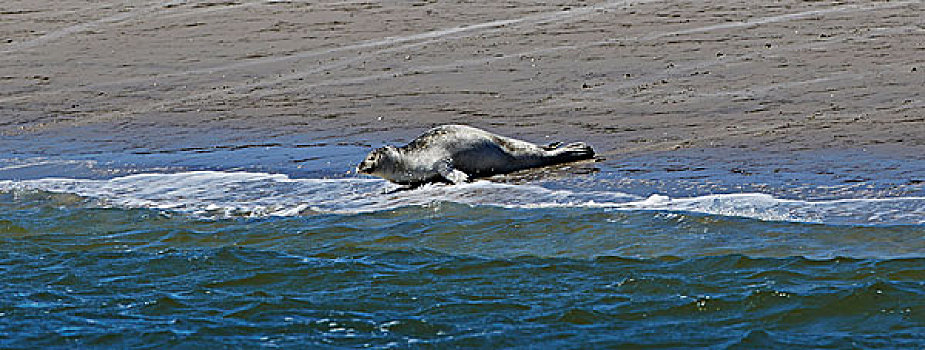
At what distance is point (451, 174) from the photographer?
9.15 m

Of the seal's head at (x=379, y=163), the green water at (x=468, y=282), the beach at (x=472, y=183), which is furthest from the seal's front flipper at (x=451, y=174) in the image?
the green water at (x=468, y=282)

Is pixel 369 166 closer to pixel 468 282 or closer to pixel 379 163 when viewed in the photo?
pixel 379 163

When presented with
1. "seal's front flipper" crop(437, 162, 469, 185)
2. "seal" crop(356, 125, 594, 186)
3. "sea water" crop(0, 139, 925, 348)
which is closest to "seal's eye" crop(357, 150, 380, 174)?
"seal" crop(356, 125, 594, 186)

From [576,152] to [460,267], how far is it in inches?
101

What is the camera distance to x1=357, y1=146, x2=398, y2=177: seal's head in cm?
895

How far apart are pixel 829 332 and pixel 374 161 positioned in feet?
12.4

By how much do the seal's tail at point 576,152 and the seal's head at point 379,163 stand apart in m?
1.25

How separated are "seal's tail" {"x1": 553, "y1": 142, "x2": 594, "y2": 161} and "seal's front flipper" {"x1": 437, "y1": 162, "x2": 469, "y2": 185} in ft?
2.65

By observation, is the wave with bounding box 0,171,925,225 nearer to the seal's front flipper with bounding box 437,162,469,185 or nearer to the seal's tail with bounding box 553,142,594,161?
the seal's front flipper with bounding box 437,162,469,185

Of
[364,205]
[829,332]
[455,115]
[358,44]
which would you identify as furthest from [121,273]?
[358,44]

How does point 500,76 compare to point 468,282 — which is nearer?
point 468,282

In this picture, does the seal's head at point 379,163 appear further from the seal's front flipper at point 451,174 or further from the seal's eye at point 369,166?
the seal's front flipper at point 451,174

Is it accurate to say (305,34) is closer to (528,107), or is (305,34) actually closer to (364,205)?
(528,107)

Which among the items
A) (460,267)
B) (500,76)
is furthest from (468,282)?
(500,76)
